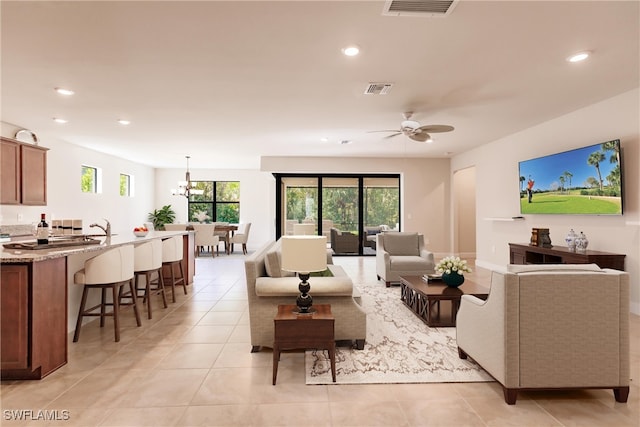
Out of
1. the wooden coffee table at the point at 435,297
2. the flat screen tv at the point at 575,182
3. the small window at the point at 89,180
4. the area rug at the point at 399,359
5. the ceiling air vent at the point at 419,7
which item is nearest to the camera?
the ceiling air vent at the point at 419,7

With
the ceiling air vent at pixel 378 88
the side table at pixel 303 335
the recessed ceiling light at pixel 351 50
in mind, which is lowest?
the side table at pixel 303 335

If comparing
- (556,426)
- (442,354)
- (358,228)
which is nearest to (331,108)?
(442,354)

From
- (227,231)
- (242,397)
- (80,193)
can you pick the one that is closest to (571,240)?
(242,397)

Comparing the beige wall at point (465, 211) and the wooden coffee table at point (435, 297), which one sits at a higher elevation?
the beige wall at point (465, 211)

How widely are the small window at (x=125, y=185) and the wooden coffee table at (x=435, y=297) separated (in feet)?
27.9

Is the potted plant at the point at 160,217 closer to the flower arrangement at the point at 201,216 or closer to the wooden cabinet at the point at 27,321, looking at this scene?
the flower arrangement at the point at 201,216

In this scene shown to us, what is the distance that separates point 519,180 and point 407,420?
5324mm

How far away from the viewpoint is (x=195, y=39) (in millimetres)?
2859

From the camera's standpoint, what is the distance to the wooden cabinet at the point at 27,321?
2527 mm

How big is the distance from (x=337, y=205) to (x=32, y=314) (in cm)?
750

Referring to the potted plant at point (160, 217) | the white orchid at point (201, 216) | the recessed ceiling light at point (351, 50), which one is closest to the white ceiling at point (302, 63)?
the recessed ceiling light at point (351, 50)

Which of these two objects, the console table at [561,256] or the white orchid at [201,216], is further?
the white orchid at [201,216]

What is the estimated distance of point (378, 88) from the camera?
3965 millimetres

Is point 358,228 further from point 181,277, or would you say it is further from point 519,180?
point 181,277
